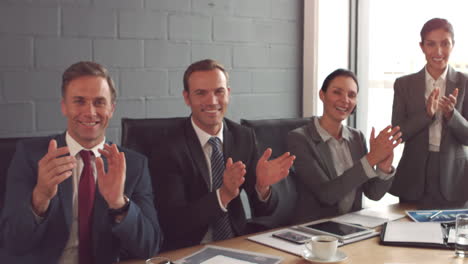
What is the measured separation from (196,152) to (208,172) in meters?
0.09

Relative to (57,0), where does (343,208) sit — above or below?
below

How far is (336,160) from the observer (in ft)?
7.94

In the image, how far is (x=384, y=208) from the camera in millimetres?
2254

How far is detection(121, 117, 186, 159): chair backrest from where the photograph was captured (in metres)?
2.05

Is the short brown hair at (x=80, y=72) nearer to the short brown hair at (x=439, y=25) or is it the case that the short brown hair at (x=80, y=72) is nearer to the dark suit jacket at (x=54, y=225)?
the dark suit jacket at (x=54, y=225)

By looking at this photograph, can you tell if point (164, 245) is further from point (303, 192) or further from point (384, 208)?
point (384, 208)

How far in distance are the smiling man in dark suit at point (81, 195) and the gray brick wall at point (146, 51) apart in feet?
2.60

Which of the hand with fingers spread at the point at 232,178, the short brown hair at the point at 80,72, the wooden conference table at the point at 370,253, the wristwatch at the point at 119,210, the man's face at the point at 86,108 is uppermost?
the short brown hair at the point at 80,72

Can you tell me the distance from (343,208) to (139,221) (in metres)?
1.02

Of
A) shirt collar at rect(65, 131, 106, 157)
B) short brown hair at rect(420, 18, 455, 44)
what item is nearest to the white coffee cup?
shirt collar at rect(65, 131, 106, 157)

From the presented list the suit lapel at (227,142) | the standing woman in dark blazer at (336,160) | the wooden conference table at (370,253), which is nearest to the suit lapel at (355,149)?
the standing woman in dark blazer at (336,160)

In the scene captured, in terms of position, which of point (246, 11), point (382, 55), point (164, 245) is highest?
point (246, 11)

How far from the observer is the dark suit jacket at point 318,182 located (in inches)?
89.3

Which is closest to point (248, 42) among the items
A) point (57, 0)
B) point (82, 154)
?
point (57, 0)
